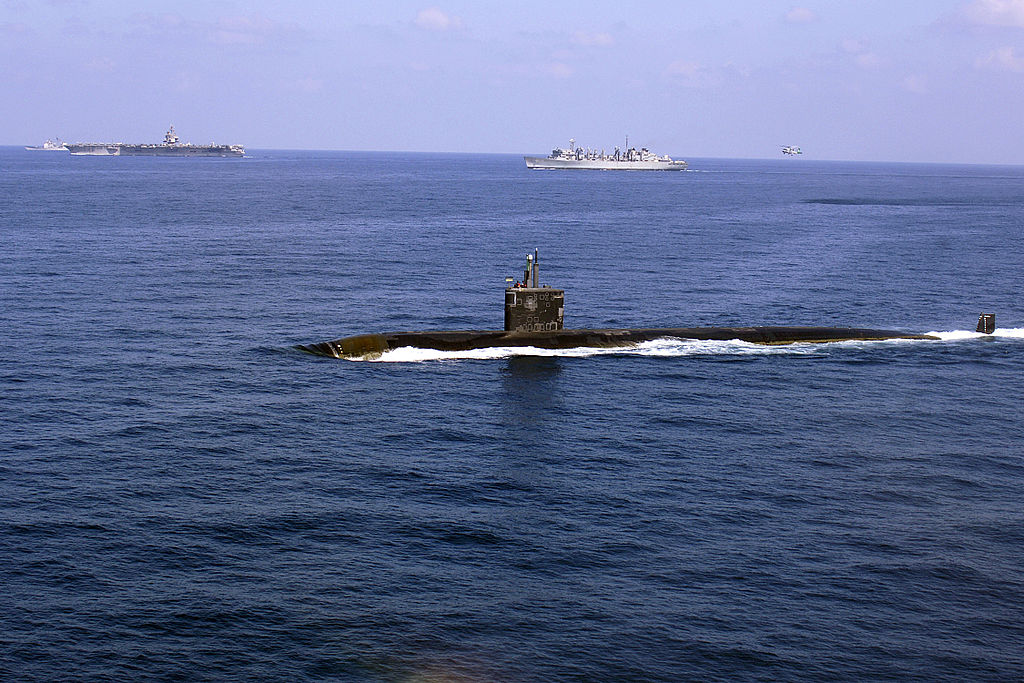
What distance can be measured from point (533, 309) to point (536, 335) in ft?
6.18

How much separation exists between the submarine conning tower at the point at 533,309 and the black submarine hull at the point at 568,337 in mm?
521

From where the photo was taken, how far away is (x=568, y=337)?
74.9 meters

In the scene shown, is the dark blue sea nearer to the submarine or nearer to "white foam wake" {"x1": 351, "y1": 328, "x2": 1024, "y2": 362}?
Answer: "white foam wake" {"x1": 351, "y1": 328, "x2": 1024, "y2": 362}

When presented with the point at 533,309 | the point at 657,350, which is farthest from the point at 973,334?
the point at 533,309

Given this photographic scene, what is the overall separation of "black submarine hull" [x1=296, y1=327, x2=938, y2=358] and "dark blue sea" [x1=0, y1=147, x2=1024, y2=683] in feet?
4.69

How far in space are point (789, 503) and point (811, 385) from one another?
22.0 metres

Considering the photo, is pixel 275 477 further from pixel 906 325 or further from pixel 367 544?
pixel 906 325

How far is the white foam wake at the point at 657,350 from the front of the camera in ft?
235

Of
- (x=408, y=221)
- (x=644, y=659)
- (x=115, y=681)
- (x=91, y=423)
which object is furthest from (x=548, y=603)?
(x=408, y=221)

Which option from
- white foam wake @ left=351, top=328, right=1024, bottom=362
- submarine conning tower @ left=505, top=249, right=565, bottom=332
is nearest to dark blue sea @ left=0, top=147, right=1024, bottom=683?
white foam wake @ left=351, top=328, right=1024, bottom=362

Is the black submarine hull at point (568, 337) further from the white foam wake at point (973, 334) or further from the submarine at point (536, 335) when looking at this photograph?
the white foam wake at point (973, 334)

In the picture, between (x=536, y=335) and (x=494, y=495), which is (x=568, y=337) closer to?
(x=536, y=335)

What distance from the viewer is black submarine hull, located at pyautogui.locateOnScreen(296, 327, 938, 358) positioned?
7169cm

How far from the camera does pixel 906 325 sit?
86.8 m
